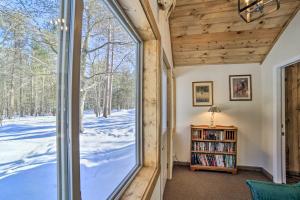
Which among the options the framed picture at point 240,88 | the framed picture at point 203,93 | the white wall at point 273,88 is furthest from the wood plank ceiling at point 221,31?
the framed picture at point 203,93

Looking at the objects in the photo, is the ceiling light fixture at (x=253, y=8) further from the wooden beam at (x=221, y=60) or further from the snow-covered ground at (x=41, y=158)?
the wooden beam at (x=221, y=60)

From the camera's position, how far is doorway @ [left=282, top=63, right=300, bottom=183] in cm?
333

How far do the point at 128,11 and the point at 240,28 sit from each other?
2.33 meters

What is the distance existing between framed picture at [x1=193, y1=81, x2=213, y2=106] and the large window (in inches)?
122

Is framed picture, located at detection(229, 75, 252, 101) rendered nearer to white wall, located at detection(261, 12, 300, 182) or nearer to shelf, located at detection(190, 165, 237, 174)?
white wall, located at detection(261, 12, 300, 182)

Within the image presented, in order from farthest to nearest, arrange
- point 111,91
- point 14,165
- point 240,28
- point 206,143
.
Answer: point 206,143
point 240,28
point 111,91
point 14,165

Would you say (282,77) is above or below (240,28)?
below

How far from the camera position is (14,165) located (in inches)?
20.8

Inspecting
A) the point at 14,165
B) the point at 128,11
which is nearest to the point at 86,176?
the point at 14,165

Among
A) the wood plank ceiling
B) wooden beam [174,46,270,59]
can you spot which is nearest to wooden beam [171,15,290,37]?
the wood plank ceiling

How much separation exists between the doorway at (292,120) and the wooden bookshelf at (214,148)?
2.91 feet

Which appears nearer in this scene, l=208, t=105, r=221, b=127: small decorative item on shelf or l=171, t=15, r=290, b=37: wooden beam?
l=171, t=15, r=290, b=37: wooden beam

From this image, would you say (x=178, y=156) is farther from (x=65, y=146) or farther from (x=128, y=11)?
(x=65, y=146)

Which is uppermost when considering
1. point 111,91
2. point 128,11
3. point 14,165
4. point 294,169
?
point 128,11
